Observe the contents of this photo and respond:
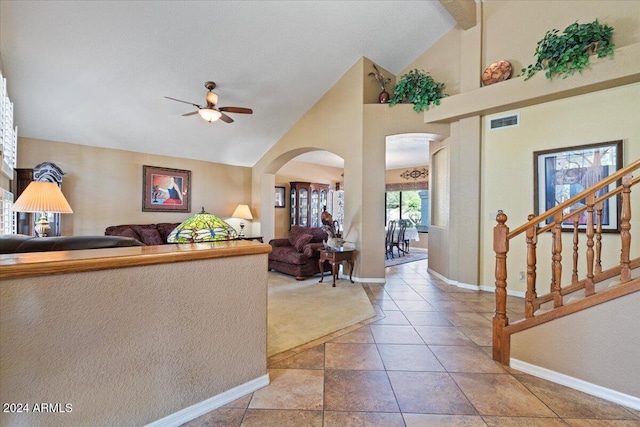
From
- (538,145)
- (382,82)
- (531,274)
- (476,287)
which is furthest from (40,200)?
(538,145)

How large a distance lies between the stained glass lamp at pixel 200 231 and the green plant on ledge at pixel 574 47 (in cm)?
404

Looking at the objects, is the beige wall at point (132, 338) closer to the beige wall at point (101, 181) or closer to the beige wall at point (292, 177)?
the beige wall at point (101, 181)

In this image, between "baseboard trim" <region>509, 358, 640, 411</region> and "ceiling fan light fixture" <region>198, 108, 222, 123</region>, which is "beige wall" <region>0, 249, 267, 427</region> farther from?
"ceiling fan light fixture" <region>198, 108, 222, 123</region>

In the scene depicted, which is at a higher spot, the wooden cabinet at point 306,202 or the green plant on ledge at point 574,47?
the green plant on ledge at point 574,47

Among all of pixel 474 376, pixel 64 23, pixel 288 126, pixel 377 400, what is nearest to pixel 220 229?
pixel 377 400

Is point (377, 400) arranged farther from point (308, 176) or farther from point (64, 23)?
point (308, 176)

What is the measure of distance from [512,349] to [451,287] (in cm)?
224

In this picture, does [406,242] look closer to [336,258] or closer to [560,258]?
[336,258]

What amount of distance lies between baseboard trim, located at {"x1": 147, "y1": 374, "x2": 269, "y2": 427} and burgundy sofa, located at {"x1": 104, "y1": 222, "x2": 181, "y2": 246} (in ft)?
13.2

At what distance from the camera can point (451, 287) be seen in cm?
427

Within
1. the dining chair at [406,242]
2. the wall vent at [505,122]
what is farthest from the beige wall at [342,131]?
the dining chair at [406,242]

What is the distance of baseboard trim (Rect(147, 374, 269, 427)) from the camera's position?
1479mm

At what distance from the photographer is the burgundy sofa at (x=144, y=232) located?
481 cm

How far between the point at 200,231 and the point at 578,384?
2.65m
